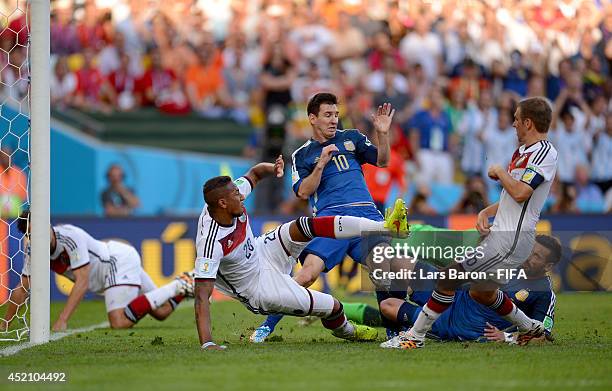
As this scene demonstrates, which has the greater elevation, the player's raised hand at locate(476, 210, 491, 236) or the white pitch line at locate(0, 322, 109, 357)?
the player's raised hand at locate(476, 210, 491, 236)

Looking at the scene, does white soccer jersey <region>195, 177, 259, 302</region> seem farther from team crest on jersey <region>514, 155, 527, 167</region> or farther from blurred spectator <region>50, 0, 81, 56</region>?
blurred spectator <region>50, 0, 81, 56</region>

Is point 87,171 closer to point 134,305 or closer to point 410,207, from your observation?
point 410,207

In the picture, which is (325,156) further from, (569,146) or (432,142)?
(569,146)

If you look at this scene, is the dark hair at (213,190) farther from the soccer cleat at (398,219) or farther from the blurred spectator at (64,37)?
the blurred spectator at (64,37)

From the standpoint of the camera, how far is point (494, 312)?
930 cm

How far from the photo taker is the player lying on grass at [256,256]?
877cm

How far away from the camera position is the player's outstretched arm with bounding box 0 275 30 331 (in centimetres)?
1040

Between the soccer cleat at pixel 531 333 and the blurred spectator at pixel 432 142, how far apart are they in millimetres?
10181

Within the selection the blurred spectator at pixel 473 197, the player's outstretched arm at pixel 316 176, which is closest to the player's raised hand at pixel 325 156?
the player's outstretched arm at pixel 316 176

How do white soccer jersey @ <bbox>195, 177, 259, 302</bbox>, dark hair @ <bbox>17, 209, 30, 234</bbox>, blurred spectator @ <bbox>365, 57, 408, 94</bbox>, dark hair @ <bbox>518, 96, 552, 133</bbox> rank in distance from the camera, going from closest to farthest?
dark hair @ <bbox>518, 96, 552, 133</bbox> → white soccer jersey @ <bbox>195, 177, 259, 302</bbox> → dark hair @ <bbox>17, 209, 30, 234</bbox> → blurred spectator @ <bbox>365, 57, 408, 94</bbox>

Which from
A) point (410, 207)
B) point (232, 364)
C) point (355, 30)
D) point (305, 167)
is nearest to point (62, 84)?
point (355, 30)

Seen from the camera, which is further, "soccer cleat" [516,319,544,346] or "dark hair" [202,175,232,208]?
"soccer cleat" [516,319,544,346]

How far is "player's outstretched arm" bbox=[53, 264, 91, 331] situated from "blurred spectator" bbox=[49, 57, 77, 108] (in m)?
8.43

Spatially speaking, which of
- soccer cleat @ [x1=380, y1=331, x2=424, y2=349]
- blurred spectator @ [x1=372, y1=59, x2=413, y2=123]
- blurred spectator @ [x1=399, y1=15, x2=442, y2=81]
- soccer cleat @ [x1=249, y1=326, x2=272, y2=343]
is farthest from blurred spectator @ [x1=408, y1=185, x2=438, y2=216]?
soccer cleat @ [x1=380, y1=331, x2=424, y2=349]
